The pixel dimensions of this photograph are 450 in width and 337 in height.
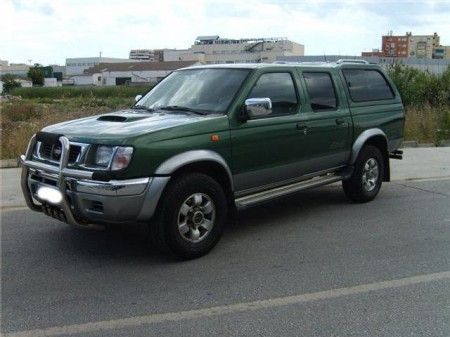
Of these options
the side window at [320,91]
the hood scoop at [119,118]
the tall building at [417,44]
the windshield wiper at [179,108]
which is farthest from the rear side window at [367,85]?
the tall building at [417,44]

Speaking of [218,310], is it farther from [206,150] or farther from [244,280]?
[206,150]

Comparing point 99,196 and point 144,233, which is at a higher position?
point 99,196

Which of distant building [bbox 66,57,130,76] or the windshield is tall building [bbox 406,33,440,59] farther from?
the windshield

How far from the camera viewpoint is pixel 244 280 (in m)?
4.61

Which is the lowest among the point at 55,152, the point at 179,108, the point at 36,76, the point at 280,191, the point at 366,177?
the point at 366,177

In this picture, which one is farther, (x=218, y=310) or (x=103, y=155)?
(x=103, y=155)

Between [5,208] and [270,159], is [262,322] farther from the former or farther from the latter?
[5,208]

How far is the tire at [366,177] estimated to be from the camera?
722 cm

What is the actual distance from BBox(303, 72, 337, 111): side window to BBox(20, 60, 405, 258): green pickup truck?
2 cm

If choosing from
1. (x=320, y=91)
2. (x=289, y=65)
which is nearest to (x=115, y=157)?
(x=289, y=65)

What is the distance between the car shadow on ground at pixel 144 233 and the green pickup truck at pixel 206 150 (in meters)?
0.43

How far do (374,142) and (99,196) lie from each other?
434 centimetres

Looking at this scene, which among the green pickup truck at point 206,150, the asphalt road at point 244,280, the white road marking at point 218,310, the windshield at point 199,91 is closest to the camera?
the white road marking at point 218,310

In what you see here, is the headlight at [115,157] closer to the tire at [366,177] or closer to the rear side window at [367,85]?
the tire at [366,177]
